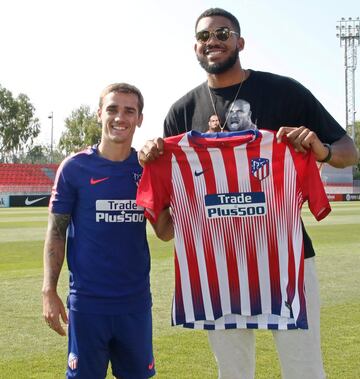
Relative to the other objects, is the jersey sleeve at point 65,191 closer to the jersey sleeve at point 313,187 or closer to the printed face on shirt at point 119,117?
the printed face on shirt at point 119,117

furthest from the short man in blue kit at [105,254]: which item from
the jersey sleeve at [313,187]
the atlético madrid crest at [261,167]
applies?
the jersey sleeve at [313,187]

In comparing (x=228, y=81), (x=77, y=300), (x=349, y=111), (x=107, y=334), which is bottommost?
(x=107, y=334)

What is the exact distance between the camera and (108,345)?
3461 mm

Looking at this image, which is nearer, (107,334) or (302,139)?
(302,139)

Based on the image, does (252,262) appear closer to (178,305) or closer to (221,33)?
(178,305)

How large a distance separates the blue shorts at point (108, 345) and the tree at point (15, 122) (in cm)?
7025

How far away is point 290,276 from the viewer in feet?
10.7

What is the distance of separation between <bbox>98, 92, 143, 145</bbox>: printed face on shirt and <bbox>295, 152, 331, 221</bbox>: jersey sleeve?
3.44ft

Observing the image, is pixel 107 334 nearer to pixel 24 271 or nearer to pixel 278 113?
pixel 278 113

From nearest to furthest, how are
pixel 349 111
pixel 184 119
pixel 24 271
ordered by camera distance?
1. pixel 184 119
2. pixel 24 271
3. pixel 349 111

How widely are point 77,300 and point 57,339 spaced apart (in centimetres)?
246

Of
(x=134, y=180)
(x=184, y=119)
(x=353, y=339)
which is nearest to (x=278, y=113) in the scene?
(x=184, y=119)

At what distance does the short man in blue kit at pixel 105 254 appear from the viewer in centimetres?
337

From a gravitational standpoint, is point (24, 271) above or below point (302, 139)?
below
